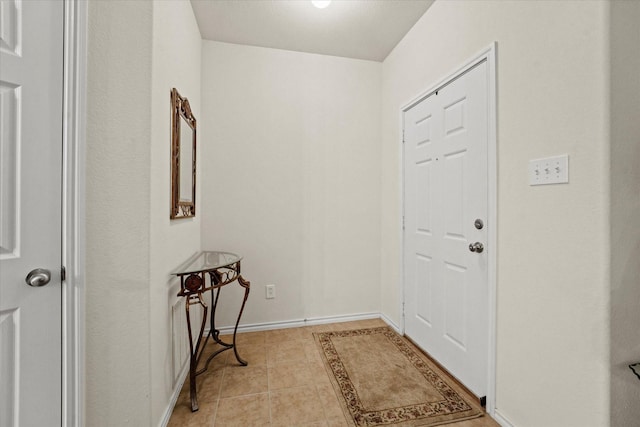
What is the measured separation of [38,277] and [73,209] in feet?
0.82

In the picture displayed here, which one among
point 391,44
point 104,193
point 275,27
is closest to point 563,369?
point 104,193

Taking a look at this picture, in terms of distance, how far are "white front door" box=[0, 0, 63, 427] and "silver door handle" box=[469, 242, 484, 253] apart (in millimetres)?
1924

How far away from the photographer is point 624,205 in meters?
1.03

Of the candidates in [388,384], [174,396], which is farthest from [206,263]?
[388,384]

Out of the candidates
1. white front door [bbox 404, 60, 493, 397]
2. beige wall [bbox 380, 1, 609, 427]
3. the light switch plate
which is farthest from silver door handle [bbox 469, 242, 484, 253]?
the light switch plate

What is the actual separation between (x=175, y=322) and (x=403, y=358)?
5.15 feet

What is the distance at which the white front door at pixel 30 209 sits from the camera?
0.90m

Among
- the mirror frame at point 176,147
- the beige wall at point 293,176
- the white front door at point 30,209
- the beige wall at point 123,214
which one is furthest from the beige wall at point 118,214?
the beige wall at point 293,176

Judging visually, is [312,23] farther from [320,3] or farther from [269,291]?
[269,291]

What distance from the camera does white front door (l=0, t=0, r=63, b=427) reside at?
2.95ft

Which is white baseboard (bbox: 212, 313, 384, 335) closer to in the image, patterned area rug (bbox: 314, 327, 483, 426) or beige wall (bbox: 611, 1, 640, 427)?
patterned area rug (bbox: 314, 327, 483, 426)

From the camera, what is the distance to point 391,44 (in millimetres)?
2516

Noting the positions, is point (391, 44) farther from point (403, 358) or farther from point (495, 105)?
point (403, 358)

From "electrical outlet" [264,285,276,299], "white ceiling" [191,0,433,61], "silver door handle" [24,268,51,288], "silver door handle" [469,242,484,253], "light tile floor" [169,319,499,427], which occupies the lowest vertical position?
"light tile floor" [169,319,499,427]
